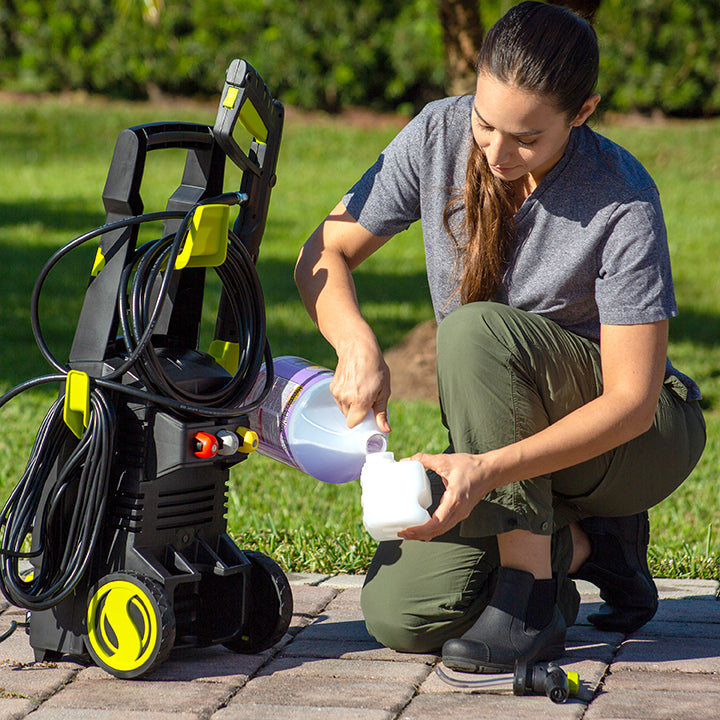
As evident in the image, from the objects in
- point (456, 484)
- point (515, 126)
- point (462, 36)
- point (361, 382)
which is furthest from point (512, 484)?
point (462, 36)

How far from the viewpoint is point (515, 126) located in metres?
2.29

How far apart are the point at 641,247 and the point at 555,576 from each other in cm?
76

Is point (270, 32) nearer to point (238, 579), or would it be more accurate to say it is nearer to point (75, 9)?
point (75, 9)

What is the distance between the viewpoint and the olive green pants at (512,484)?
7.93 feet

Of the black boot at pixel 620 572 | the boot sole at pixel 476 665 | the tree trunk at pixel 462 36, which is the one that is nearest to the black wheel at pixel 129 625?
the boot sole at pixel 476 665

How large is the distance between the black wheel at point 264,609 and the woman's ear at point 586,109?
115cm

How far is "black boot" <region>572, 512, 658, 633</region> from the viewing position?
2709mm

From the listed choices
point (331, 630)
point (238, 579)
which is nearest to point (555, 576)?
point (331, 630)

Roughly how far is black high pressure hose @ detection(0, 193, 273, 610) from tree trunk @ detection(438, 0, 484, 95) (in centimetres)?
398

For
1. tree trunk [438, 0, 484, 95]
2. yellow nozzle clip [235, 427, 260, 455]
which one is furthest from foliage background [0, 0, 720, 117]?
yellow nozzle clip [235, 427, 260, 455]

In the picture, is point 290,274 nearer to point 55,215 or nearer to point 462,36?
point 55,215

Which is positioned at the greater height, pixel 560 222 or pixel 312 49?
pixel 312 49

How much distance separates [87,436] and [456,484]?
28.9 inches

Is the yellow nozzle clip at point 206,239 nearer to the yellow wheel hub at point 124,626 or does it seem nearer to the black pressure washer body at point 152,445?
the black pressure washer body at point 152,445
